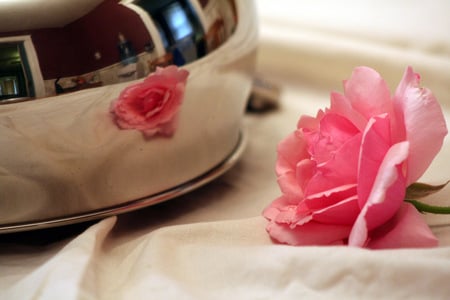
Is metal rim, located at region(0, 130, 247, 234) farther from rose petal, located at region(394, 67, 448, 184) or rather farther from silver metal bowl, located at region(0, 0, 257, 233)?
rose petal, located at region(394, 67, 448, 184)

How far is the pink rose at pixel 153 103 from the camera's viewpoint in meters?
0.39

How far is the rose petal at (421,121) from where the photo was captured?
0.33 m

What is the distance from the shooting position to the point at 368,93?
358 mm

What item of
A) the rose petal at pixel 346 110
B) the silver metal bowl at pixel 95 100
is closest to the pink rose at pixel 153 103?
the silver metal bowl at pixel 95 100

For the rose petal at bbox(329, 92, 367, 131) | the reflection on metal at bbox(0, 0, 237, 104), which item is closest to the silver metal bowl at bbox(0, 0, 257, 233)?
the reflection on metal at bbox(0, 0, 237, 104)

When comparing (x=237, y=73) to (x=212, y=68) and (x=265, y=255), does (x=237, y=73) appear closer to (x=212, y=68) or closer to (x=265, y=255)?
(x=212, y=68)

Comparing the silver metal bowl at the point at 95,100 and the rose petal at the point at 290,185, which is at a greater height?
the silver metal bowl at the point at 95,100

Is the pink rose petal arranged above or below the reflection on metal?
below

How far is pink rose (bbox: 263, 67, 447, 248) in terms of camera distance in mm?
324

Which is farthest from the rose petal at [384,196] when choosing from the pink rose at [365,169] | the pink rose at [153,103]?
the pink rose at [153,103]

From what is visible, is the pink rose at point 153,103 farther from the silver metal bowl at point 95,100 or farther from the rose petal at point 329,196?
the rose petal at point 329,196

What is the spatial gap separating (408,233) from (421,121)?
60mm

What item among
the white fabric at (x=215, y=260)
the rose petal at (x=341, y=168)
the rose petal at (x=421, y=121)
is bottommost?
the white fabric at (x=215, y=260)

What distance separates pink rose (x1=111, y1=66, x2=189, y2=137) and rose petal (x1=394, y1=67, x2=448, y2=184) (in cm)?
15
